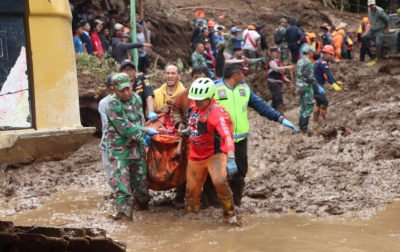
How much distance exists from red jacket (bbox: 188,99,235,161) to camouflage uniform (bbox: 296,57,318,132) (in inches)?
265

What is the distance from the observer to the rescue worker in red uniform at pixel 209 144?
7545mm

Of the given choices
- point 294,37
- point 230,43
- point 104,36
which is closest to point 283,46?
point 294,37

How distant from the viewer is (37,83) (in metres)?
4.29

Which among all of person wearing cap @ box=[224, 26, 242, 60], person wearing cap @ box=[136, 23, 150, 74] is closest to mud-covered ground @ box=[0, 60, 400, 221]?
person wearing cap @ box=[136, 23, 150, 74]

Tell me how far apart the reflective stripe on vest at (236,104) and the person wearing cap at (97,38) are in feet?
26.6

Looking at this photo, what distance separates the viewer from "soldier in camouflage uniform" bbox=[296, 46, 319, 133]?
14.3 metres

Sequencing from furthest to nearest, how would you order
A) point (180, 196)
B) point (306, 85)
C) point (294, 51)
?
point (294, 51)
point (306, 85)
point (180, 196)

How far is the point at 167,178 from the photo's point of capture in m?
8.44

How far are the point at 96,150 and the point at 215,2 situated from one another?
1880 cm

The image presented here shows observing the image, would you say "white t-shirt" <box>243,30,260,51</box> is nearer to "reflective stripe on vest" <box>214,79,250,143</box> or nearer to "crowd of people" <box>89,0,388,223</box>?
"crowd of people" <box>89,0,388,223</box>

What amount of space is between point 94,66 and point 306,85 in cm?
434

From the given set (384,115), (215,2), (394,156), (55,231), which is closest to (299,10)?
(215,2)

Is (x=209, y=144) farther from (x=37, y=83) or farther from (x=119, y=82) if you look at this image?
(x=37, y=83)

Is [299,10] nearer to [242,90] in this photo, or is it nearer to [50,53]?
[242,90]
